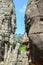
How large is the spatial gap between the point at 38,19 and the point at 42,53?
0.39 meters

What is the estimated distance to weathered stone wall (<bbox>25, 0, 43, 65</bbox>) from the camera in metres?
2.84

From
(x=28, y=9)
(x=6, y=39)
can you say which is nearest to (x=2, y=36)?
(x=6, y=39)

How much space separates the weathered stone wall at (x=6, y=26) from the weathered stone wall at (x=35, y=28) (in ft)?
30.8

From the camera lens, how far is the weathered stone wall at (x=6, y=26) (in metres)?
12.5

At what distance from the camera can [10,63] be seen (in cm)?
1009

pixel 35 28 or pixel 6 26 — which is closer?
pixel 35 28

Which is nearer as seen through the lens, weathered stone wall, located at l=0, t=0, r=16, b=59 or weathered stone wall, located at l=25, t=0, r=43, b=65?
weathered stone wall, located at l=25, t=0, r=43, b=65

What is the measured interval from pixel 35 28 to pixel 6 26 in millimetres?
9677

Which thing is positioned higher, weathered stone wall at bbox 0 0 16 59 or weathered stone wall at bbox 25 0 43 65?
weathered stone wall at bbox 25 0 43 65

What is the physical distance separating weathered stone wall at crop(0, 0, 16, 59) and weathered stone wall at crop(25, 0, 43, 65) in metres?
9.39

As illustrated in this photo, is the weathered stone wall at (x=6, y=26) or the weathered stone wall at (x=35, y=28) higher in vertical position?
the weathered stone wall at (x=35, y=28)

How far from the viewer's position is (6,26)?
12.6 meters

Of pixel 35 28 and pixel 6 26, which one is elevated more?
pixel 35 28

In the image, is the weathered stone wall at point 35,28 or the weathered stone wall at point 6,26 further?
the weathered stone wall at point 6,26
